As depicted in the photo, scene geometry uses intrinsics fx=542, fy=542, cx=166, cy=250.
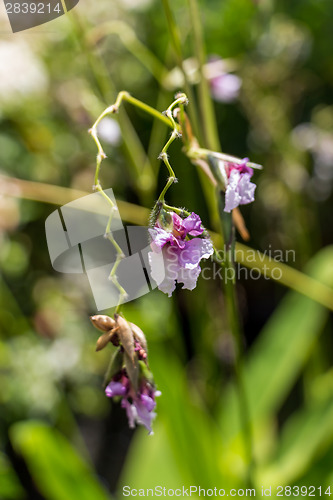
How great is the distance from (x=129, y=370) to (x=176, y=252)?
105 millimetres

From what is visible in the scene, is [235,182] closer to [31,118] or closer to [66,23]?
[66,23]

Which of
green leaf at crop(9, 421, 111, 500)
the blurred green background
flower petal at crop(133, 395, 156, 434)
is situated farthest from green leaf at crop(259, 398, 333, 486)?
flower petal at crop(133, 395, 156, 434)

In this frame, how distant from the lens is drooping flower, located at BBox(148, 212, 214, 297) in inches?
15.9

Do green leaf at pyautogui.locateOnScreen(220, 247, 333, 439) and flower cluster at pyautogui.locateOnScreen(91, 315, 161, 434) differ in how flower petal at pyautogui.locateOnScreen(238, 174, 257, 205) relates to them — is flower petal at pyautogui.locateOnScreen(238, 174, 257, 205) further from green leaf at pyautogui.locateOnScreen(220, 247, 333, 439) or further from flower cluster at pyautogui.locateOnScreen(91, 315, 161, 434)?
green leaf at pyautogui.locateOnScreen(220, 247, 333, 439)

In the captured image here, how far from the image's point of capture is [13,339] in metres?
1.12

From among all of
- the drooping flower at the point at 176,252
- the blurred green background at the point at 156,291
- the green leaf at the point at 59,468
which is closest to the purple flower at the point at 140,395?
the drooping flower at the point at 176,252

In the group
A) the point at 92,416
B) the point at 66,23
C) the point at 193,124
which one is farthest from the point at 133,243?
the point at 92,416

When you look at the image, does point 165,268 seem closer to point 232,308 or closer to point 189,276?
point 189,276

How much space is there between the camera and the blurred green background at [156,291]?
0.88 metres

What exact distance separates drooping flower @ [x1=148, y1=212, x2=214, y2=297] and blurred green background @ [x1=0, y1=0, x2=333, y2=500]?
0.40m

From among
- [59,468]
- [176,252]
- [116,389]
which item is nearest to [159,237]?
[176,252]

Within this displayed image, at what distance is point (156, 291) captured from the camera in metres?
1.14

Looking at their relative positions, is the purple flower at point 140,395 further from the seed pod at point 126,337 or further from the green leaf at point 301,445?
the green leaf at point 301,445

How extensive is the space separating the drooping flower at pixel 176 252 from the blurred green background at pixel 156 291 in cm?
40
